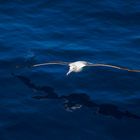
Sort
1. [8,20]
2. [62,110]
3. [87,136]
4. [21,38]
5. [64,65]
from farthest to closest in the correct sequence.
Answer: [8,20]
[21,38]
[64,65]
[62,110]
[87,136]

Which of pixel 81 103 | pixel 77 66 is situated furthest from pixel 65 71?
pixel 81 103

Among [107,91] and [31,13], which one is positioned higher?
[31,13]

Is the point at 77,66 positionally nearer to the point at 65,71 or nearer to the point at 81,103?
the point at 65,71

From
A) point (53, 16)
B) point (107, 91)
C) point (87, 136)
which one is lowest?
point (87, 136)

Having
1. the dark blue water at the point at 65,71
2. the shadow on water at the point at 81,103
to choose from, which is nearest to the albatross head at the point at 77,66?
the dark blue water at the point at 65,71

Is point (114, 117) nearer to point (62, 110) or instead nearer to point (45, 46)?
point (62, 110)

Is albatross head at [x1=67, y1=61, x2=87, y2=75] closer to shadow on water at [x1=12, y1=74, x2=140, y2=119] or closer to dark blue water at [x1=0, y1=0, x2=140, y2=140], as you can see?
dark blue water at [x1=0, y1=0, x2=140, y2=140]

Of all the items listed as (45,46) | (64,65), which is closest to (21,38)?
(45,46)

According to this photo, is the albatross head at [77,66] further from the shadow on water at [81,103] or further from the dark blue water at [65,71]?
the shadow on water at [81,103]
